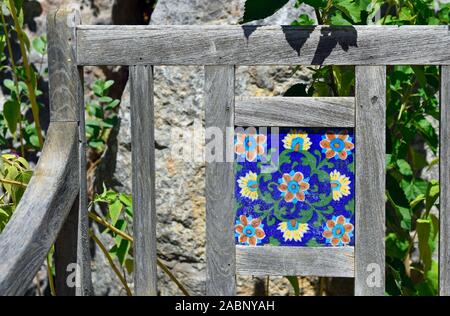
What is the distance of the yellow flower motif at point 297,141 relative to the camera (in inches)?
72.3

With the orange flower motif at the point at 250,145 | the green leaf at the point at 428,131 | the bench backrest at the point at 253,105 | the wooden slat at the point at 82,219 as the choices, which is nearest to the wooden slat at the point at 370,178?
the bench backrest at the point at 253,105


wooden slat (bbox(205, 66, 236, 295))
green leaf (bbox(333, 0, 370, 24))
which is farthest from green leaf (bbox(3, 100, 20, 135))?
green leaf (bbox(333, 0, 370, 24))

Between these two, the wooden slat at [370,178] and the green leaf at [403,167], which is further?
the green leaf at [403,167]

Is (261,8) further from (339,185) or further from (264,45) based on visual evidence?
(339,185)

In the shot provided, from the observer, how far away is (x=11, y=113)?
237cm

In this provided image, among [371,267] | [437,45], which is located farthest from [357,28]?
[371,267]

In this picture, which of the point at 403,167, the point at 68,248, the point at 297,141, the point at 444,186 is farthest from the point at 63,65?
the point at 403,167

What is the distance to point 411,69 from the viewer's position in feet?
7.47

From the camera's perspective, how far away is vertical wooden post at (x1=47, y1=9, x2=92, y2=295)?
6.07 ft

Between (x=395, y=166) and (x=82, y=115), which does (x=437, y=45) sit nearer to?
(x=395, y=166)

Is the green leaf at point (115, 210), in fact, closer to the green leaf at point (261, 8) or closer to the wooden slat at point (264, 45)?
the wooden slat at point (264, 45)

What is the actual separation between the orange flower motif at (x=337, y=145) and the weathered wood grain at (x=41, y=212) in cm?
57

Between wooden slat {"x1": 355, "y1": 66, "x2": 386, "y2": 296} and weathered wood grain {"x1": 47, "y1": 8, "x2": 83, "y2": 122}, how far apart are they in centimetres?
64
